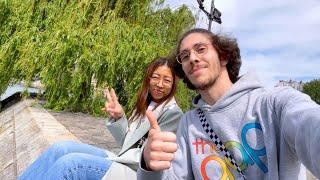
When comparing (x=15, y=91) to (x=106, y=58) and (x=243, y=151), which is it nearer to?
(x=106, y=58)

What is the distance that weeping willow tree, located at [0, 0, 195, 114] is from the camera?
8430 mm

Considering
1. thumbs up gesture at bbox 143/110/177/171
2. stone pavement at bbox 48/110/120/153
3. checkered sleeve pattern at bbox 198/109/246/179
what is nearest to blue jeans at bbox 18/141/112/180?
checkered sleeve pattern at bbox 198/109/246/179

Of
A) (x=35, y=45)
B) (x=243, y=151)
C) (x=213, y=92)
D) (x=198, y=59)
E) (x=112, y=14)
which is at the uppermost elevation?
(x=112, y=14)

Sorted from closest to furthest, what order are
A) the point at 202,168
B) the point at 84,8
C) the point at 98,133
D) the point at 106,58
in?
the point at 202,168
the point at 98,133
the point at 106,58
the point at 84,8

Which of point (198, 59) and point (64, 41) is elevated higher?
point (64, 41)

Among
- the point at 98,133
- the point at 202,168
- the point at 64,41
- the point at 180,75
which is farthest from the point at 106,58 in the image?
the point at 202,168

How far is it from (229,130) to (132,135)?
92 cm

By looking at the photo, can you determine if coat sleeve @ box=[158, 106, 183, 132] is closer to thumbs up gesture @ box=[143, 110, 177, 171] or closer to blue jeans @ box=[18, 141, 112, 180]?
blue jeans @ box=[18, 141, 112, 180]

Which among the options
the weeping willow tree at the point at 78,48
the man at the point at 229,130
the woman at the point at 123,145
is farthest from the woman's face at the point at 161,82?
the weeping willow tree at the point at 78,48

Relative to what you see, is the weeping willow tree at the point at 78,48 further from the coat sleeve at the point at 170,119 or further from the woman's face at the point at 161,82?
the coat sleeve at the point at 170,119

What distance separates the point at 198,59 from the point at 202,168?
47 centimetres

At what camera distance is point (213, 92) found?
6.32 feet

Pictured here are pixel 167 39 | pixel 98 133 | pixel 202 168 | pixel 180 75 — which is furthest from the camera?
pixel 167 39

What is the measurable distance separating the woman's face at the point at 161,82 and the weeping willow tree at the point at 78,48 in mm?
5098
